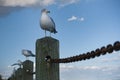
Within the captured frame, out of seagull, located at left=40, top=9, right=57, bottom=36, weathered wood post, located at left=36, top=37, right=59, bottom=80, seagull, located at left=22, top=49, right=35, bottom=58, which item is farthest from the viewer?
seagull, located at left=22, top=49, right=35, bottom=58

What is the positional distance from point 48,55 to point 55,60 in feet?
0.73

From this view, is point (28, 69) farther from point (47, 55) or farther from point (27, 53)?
point (47, 55)

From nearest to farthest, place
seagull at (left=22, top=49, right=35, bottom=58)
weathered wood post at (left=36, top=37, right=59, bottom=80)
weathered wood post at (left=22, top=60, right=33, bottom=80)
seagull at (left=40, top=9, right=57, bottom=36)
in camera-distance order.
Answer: weathered wood post at (left=36, top=37, right=59, bottom=80), seagull at (left=40, top=9, right=57, bottom=36), weathered wood post at (left=22, top=60, right=33, bottom=80), seagull at (left=22, top=49, right=35, bottom=58)

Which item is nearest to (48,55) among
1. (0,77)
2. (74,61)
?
(74,61)

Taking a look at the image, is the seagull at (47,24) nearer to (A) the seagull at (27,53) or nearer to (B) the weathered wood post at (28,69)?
(B) the weathered wood post at (28,69)

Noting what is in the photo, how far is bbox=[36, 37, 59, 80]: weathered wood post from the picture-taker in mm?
4754

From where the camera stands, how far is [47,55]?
15.9 feet

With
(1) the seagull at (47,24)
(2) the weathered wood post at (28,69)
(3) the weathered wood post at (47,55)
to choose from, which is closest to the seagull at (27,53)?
(2) the weathered wood post at (28,69)

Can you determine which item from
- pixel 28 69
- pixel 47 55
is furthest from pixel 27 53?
pixel 47 55

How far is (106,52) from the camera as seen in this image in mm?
3338

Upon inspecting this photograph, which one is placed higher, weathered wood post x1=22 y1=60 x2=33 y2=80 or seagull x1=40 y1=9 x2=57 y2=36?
seagull x1=40 y1=9 x2=57 y2=36

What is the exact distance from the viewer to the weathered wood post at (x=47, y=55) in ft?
15.6

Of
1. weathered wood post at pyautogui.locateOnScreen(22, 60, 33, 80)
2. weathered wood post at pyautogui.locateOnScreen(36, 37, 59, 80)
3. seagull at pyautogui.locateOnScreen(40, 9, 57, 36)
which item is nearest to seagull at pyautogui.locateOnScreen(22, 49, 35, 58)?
weathered wood post at pyautogui.locateOnScreen(22, 60, 33, 80)

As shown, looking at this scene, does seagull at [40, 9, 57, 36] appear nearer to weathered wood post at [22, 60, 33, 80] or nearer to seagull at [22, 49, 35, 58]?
weathered wood post at [22, 60, 33, 80]
